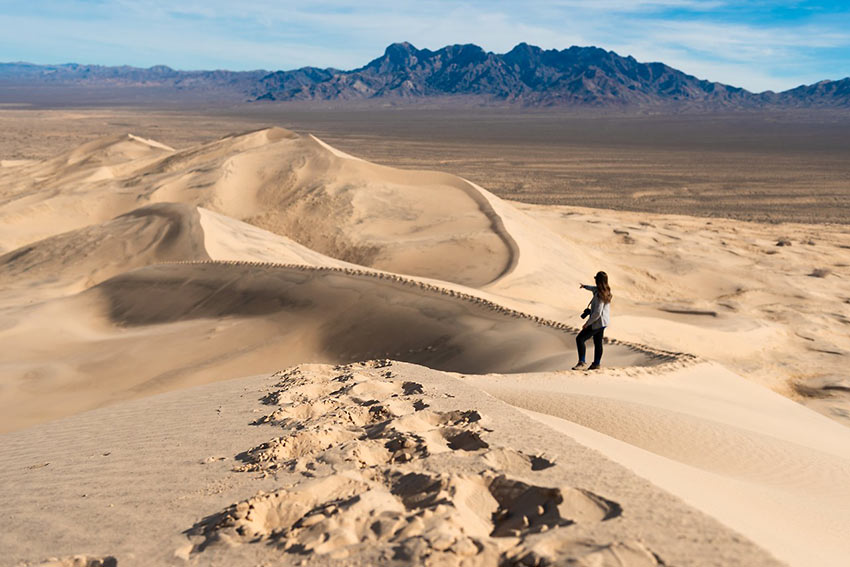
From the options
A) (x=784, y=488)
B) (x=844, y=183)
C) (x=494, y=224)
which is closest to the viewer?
(x=784, y=488)

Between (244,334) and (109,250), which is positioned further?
(109,250)

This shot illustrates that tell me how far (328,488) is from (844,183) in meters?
34.0

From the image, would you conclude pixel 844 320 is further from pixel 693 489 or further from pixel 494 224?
pixel 693 489

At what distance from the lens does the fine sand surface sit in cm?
291

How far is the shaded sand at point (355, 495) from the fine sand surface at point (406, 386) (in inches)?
0.6

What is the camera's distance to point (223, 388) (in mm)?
6348

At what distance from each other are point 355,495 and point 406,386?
2177 mm

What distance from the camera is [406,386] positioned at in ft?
17.5

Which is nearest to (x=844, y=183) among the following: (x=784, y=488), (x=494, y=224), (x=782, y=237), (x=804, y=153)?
(x=782, y=237)

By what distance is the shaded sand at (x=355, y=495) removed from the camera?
2.61 m

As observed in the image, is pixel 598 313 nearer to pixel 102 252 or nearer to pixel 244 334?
pixel 244 334

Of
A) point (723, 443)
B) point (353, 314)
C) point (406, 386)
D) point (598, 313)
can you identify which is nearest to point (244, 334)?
point (353, 314)

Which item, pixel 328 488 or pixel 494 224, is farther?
pixel 494 224

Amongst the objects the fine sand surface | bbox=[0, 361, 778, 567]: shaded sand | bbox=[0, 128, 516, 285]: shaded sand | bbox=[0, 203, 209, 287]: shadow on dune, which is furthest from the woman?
bbox=[0, 203, 209, 287]: shadow on dune
